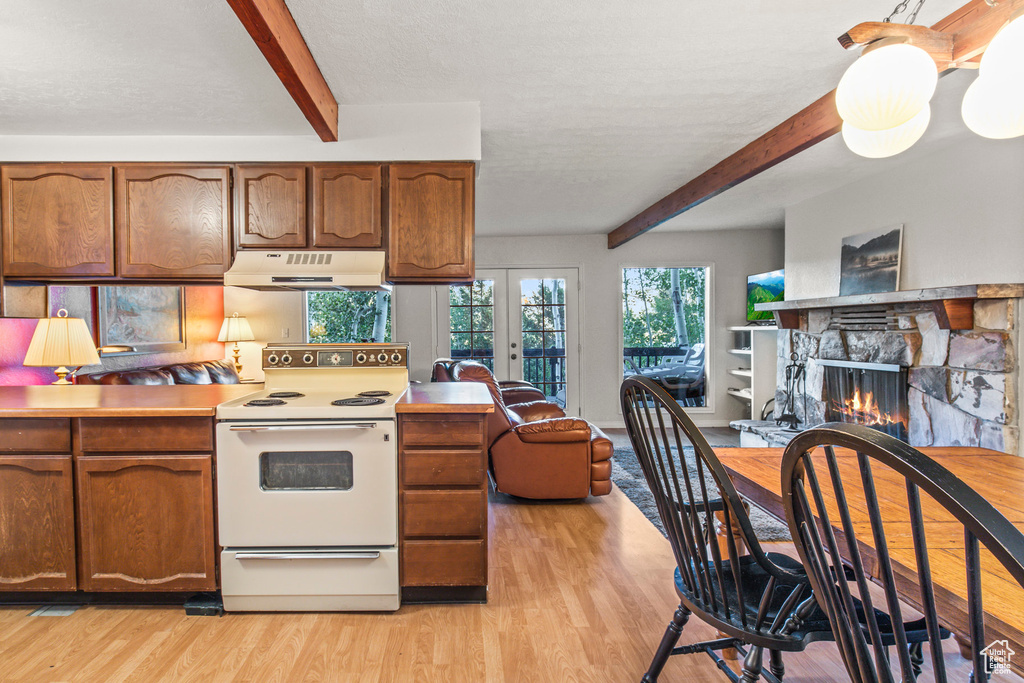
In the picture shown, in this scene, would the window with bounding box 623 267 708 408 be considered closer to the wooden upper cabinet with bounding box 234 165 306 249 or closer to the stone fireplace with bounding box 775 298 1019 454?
the stone fireplace with bounding box 775 298 1019 454

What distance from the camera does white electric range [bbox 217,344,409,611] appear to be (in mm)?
2336

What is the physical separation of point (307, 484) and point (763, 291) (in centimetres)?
551

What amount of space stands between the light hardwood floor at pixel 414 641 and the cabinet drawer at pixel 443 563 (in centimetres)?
12

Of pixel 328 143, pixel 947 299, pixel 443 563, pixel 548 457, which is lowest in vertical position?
pixel 443 563

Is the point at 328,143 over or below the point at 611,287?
over

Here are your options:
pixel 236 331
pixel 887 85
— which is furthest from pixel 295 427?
pixel 236 331

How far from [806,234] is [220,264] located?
15.4ft

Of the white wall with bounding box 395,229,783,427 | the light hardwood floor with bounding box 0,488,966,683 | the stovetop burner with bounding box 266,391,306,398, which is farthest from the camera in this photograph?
the white wall with bounding box 395,229,783,427

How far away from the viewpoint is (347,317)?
273 inches

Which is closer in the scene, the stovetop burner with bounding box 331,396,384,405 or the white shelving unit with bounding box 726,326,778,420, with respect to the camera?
the stovetop burner with bounding box 331,396,384,405

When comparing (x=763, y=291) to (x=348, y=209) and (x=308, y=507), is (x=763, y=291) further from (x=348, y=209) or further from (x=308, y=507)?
(x=308, y=507)

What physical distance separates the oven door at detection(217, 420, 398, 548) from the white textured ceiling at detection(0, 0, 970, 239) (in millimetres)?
Answer: 1511

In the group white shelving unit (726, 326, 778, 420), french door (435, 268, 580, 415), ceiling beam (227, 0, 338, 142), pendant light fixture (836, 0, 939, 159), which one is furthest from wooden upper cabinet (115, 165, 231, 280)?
white shelving unit (726, 326, 778, 420)

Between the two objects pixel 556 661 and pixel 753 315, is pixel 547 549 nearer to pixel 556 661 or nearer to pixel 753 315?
pixel 556 661
